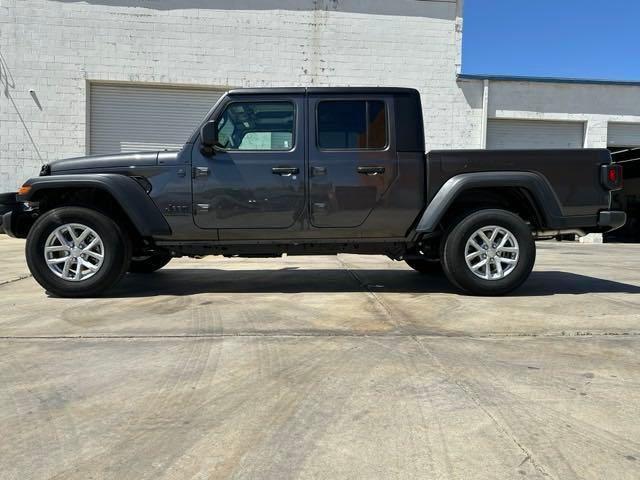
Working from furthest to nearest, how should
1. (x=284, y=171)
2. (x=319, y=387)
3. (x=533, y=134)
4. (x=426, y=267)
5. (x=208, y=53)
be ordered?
(x=533, y=134)
(x=208, y=53)
(x=426, y=267)
(x=284, y=171)
(x=319, y=387)

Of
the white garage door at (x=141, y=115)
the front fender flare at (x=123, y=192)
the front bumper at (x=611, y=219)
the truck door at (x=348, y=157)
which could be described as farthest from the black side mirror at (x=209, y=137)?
the white garage door at (x=141, y=115)

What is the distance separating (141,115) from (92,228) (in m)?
9.90

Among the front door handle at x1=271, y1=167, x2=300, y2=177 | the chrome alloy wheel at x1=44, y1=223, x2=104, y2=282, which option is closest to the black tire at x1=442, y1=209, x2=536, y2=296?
the front door handle at x1=271, y1=167, x2=300, y2=177

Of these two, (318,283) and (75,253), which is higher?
(75,253)

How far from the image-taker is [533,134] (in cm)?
1530

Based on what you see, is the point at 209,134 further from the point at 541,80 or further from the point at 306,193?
the point at 541,80

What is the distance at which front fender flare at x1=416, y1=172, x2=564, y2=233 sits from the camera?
509 cm

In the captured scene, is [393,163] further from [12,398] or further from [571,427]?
[12,398]

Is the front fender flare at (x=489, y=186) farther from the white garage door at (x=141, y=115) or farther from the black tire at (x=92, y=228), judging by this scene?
the white garage door at (x=141, y=115)

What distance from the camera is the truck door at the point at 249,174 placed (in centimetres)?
511

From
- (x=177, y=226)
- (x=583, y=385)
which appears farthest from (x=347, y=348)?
(x=177, y=226)

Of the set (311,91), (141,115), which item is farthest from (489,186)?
(141,115)

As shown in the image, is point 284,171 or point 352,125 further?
point 352,125

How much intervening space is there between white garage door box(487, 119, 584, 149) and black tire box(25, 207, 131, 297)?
12.5 metres
